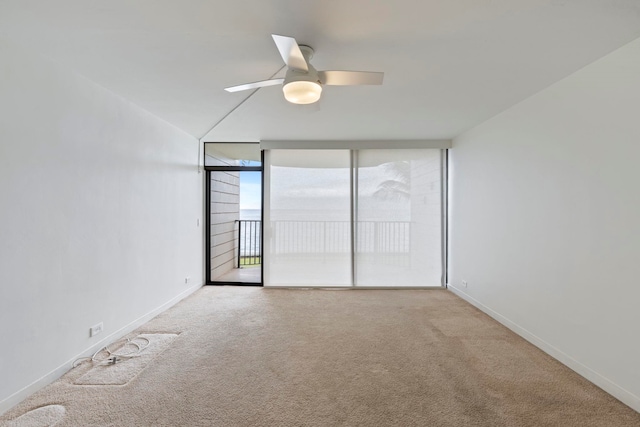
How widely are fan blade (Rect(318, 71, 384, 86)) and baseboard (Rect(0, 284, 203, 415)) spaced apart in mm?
2842

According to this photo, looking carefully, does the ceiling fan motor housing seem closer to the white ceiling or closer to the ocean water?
the white ceiling

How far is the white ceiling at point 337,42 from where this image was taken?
161 centimetres

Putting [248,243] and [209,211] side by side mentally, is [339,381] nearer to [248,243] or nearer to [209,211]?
[209,211]

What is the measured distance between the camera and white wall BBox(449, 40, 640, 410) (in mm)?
1996

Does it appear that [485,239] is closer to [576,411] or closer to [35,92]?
[576,411]

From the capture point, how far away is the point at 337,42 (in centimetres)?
195

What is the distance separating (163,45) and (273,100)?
124cm

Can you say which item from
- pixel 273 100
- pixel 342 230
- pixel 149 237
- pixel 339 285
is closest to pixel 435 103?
pixel 273 100

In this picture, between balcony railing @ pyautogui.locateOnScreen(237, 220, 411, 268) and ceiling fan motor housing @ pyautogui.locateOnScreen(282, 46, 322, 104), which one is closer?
ceiling fan motor housing @ pyautogui.locateOnScreen(282, 46, 322, 104)

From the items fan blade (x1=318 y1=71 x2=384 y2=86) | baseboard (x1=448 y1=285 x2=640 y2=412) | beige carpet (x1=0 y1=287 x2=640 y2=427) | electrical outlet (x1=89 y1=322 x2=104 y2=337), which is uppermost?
fan blade (x1=318 y1=71 x2=384 y2=86)

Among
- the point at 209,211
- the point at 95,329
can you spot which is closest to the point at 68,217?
the point at 95,329

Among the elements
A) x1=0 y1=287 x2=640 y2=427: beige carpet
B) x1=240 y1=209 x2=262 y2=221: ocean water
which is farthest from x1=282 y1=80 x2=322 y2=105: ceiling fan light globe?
x1=240 y1=209 x2=262 y2=221: ocean water

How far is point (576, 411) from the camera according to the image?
6.31 feet

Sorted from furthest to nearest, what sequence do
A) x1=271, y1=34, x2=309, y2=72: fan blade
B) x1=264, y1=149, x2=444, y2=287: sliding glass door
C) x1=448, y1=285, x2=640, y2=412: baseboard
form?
x1=264, y1=149, x2=444, y2=287: sliding glass door
x1=448, y1=285, x2=640, y2=412: baseboard
x1=271, y1=34, x2=309, y2=72: fan blade
